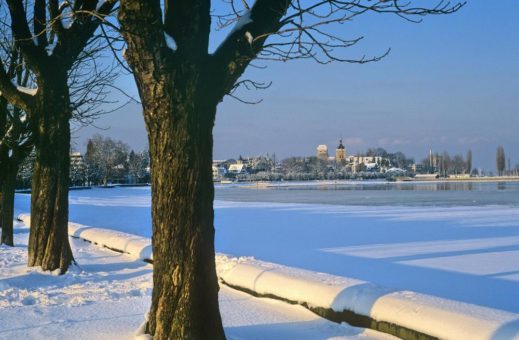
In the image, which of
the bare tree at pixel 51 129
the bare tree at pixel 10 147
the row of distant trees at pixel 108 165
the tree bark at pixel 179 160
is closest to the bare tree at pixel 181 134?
the tree bark at pixel 179 160

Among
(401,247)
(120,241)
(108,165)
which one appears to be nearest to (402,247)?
(401,247)

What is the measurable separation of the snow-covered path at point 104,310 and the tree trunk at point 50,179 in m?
0.42

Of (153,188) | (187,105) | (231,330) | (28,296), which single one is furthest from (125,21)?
(28,296)

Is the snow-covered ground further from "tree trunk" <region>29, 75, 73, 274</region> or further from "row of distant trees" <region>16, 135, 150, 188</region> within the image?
"row of distant trees" <region>16, 135, 150, 188</region>

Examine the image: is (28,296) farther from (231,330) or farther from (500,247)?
(500,247)

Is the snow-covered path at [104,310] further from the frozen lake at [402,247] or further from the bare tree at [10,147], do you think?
the bare tree at [10,147]

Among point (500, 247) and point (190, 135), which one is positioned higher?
point (190, 135)

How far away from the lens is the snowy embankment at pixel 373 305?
189 inches

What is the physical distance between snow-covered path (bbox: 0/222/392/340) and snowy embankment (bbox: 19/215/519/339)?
138 millimetres

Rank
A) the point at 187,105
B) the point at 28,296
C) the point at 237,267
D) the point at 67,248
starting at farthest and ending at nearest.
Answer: the point at 67,248, the point at 237,267, the point at 28,296, the point at 187,105

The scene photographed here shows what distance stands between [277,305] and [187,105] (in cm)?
316

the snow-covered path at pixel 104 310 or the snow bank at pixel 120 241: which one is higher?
the snow bank at pixel 120 241

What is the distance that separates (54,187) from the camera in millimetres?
9430

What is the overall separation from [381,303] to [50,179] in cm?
626
